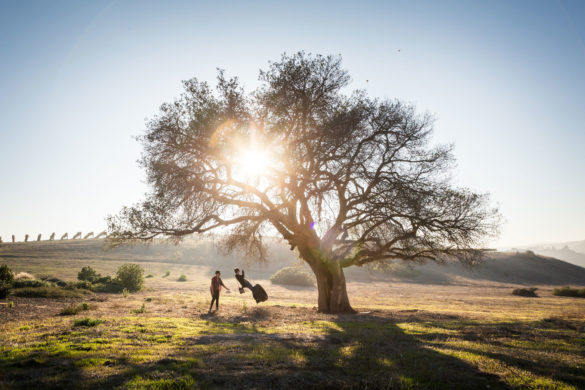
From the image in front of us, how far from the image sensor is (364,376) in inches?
225

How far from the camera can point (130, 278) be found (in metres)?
27.9

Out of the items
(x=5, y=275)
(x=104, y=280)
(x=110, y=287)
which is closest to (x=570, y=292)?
(x=110, y=287)

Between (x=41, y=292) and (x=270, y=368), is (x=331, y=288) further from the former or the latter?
(x=41, y=292)

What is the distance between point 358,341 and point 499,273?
224 ft

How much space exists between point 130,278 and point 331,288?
20778 mm

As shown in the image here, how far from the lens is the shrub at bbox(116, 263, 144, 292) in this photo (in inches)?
1086

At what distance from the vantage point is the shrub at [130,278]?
27594mm

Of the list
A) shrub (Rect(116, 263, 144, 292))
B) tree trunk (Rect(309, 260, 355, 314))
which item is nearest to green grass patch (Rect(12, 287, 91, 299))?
shrub (Rect(116, 263, 144, 292))

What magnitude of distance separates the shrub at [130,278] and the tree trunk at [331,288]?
19830 millimetres

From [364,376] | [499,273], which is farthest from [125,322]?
[499,273]

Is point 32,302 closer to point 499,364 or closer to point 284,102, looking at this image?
point 284,102

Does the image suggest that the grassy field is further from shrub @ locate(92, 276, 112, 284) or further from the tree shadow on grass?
shrub @ locate(92, 276, 112, 284)

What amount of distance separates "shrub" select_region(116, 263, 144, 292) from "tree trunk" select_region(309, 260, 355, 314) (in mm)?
19830

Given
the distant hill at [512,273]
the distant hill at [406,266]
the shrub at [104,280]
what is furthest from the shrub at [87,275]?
the distant hill at [512,273]
